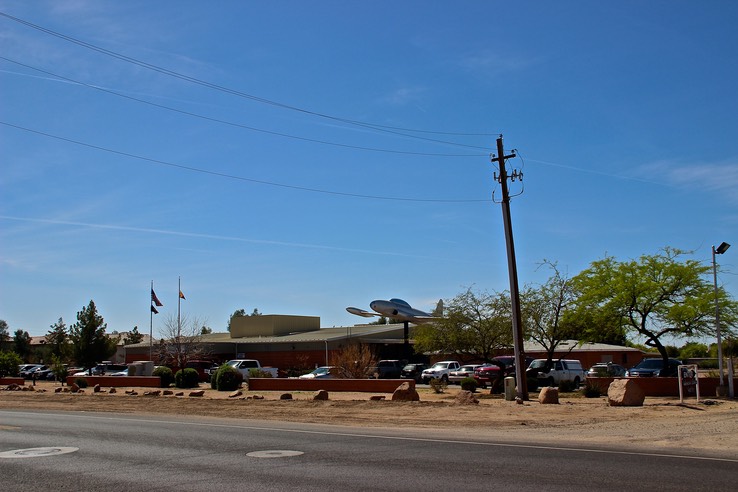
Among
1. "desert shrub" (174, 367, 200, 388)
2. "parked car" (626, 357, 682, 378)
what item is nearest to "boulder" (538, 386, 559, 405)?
"parked car" (626, 357, 682, 378)

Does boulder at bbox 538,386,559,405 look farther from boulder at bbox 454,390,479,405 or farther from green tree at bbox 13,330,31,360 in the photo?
green tree at bbox 13,330,31,360

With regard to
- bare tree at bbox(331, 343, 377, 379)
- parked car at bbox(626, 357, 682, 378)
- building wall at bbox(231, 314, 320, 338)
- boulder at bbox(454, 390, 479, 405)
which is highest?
building wall at bbox(231, 314, 320, 338)

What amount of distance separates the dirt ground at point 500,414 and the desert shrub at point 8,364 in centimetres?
2254

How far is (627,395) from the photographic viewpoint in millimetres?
24969

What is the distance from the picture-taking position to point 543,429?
18891 millimetres

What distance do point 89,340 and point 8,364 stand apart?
17.6 meters

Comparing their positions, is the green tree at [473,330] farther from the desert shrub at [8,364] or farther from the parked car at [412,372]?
the desert shrub at [8,364]

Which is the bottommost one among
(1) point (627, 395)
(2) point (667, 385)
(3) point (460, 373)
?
(3) point (460, 373)

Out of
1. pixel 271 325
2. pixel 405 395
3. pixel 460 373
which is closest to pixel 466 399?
pixel 405 395

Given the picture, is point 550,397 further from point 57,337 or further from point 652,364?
point 57,337

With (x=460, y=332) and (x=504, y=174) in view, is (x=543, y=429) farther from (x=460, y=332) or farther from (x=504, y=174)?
Result: (x=460, y=332)

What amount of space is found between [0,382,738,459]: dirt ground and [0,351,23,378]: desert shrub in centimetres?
2254

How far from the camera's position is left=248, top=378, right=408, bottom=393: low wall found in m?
35.4

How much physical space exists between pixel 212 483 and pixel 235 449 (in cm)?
377
